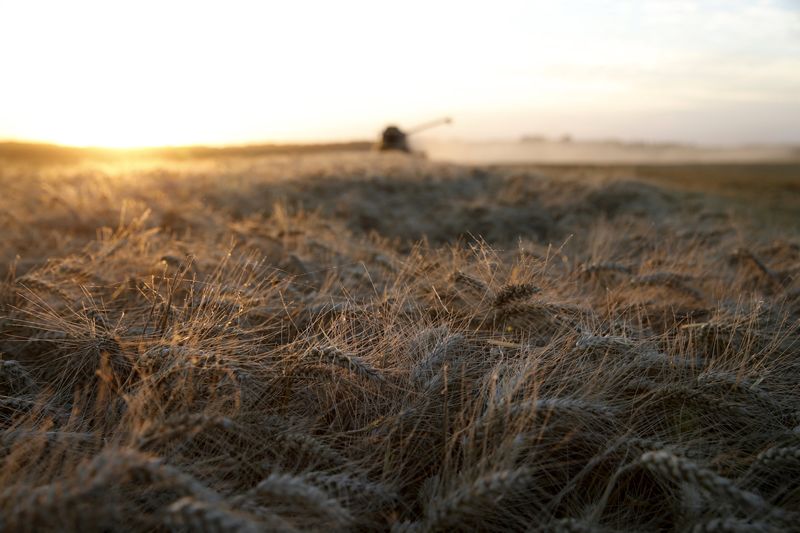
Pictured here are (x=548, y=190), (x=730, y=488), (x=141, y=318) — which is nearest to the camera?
(x=730, y=488)

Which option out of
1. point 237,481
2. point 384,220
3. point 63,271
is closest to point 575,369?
point 237,481

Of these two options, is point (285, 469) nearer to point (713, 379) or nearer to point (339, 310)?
point (339, 310)

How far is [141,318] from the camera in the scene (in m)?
2.63

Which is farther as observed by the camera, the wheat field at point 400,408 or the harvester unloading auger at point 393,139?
the harvester unloading auger at point 393,139

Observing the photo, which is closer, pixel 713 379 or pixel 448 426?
pixel 448 426

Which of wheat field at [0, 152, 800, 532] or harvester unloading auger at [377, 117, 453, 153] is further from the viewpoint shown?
harvester unloading auger at [377, 117, 453, 153]

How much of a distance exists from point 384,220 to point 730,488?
6.20 metres

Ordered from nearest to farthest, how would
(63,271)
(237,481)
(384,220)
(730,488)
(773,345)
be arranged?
(730,488) → (237,481) → (773,345) → (63,271) → (384,220)

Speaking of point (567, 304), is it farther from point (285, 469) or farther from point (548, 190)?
point (548, 190)

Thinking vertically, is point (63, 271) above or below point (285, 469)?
above

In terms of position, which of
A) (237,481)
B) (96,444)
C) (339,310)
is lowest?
(237,481)

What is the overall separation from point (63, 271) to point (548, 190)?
8027 millimetres

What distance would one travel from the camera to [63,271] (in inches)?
127

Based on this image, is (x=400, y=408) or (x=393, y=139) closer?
(x=400, y=408)
